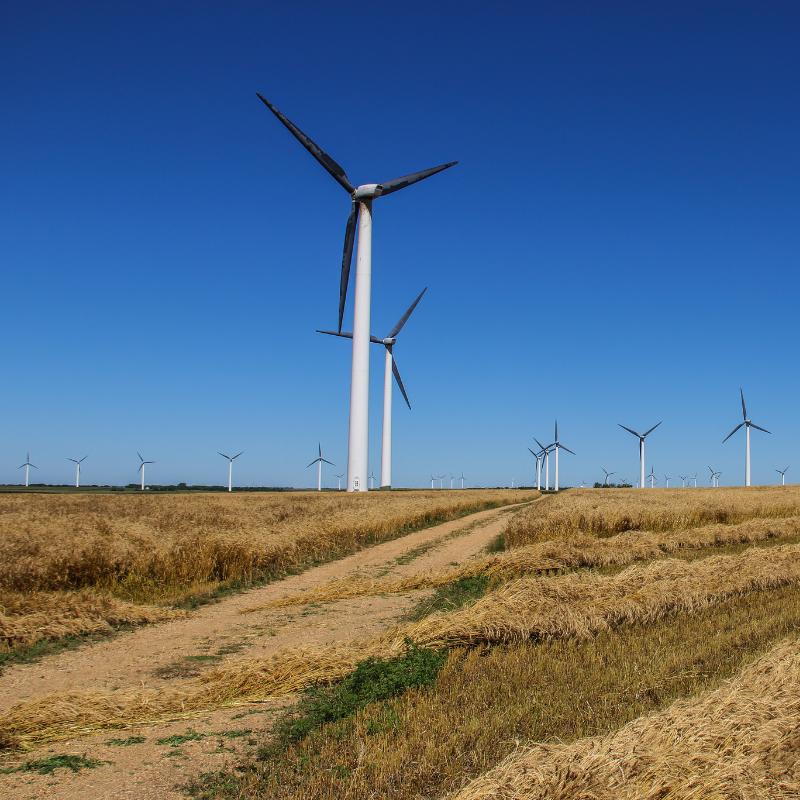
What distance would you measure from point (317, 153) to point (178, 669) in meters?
70.8

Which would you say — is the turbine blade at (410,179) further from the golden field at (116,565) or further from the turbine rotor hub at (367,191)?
the golden field at (116,565)

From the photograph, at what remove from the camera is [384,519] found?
124 feet

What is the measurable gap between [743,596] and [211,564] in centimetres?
1467

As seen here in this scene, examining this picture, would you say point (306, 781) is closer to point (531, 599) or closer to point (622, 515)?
point (531, 599)

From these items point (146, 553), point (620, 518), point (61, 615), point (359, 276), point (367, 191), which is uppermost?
point (367, 191)

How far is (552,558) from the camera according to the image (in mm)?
22781

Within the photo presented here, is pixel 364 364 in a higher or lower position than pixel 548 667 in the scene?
higher

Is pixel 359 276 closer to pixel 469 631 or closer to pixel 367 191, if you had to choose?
pixel 367 191

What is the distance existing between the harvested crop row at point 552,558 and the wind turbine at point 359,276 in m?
45.6

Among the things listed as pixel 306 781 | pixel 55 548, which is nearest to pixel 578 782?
pixel 306 781

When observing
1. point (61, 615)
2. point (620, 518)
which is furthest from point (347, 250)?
point (61, 615)

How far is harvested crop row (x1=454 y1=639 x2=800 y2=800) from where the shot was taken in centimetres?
561

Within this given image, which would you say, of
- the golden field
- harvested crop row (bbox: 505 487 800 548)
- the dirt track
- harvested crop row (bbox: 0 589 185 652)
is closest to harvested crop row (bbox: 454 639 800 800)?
the dirt track

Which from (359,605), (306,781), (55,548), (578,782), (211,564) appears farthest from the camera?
(211,564)
